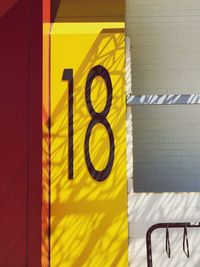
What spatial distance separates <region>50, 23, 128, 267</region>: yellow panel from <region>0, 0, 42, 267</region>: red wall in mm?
143

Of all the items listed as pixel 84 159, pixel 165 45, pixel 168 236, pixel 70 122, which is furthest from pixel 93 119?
pixel 165 45

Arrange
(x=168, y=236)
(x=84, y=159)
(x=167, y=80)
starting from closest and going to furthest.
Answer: (x=168, y=236)
(x=84, y=159)
(x=167, y=80)

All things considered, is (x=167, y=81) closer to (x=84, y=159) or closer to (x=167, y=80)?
(x=167, y=80)

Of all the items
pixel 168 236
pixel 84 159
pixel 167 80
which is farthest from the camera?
pixel 167 80

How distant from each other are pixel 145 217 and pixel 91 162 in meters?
0.60

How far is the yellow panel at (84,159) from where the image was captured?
384 centimetres

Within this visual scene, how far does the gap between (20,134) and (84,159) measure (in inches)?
22.0

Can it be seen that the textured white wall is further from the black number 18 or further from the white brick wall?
the black number 18

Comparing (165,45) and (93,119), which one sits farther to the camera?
(165,45)

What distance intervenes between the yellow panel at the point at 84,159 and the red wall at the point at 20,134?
14cm

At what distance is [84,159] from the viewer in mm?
3916

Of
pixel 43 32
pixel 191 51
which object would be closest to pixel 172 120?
pixel 191 51

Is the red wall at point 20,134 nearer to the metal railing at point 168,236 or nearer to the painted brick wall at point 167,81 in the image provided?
the metal railing at point 168,236

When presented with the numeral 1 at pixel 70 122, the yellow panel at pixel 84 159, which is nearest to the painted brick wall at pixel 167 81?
the yellow panel at pixel 84 159
